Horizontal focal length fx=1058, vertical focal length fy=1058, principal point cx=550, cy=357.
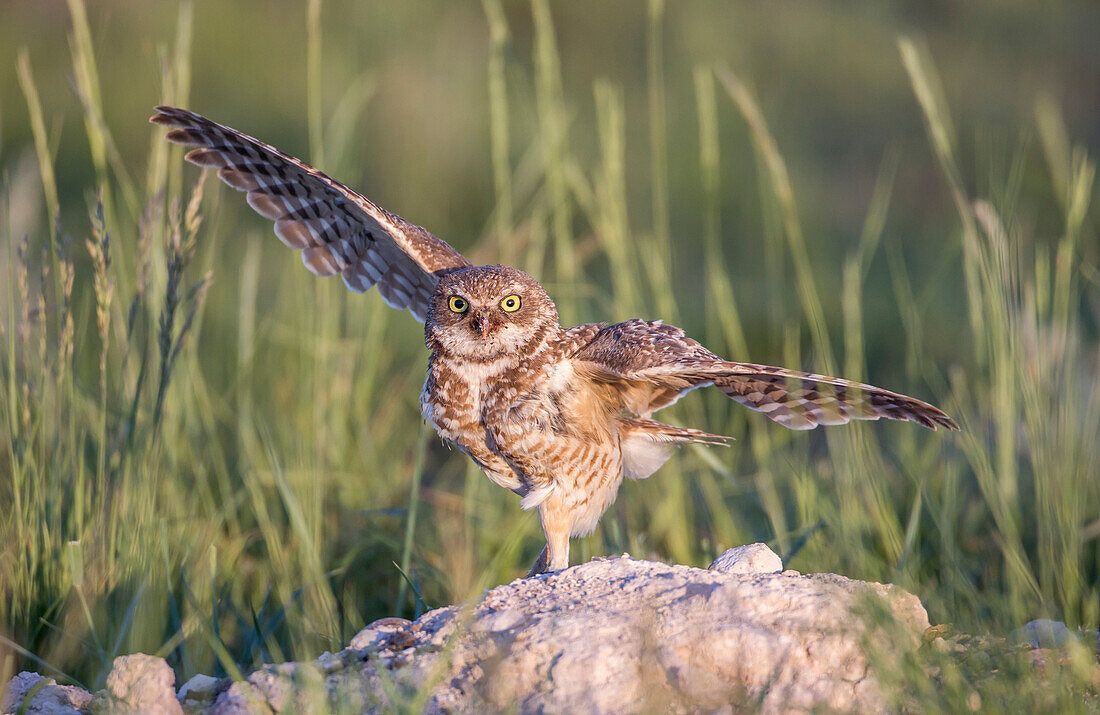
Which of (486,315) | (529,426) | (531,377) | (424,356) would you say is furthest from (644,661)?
(424,356)

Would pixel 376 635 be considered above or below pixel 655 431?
below

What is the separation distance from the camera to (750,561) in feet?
9.86

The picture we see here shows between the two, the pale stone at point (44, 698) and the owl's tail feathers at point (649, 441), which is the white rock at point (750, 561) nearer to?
the owl's tail feathers at point (649, 441)

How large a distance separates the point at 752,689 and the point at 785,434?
3355 mm

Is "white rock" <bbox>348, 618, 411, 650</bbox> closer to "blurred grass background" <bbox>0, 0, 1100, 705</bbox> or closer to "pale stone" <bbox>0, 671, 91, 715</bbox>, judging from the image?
"blurred grass background" <bbox>0, 0, 1100, 705</bbox>

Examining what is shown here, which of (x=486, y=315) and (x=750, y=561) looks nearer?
(x=750, y=561)

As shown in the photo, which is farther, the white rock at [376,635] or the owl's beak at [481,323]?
the owl's beak at [481,323]

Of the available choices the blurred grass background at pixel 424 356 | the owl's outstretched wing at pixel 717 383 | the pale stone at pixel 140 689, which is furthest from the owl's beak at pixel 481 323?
the pale stone at pixel 140 689

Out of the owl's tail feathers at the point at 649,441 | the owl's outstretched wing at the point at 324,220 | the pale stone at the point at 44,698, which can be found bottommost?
the pale stone at the point at 44,698

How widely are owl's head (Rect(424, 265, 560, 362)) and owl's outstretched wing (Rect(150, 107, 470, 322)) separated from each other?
309 mm

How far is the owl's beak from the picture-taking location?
3682 millimetres

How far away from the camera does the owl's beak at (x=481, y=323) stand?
12.1ft

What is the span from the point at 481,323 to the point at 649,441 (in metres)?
0.87

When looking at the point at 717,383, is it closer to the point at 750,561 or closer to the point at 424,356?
the point at 750,561
